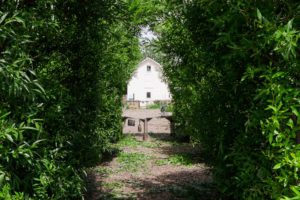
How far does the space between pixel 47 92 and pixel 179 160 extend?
18.5 feet

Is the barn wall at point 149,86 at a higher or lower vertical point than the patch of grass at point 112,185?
higher

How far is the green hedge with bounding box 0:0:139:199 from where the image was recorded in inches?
87.5

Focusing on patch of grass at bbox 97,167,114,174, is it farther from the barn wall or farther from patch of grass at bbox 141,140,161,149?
the barn wall

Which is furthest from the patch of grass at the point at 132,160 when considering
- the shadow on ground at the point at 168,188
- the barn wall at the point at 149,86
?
the barn wall at the point at 149,86

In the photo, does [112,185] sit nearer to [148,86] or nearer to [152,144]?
[152,144]

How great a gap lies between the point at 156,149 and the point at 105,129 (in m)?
2.77

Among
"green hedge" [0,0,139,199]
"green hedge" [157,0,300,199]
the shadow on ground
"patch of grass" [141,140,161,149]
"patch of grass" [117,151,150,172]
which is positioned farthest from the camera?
"patch of grass" [141,140,161,149]

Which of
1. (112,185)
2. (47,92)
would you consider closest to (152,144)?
(112,185)

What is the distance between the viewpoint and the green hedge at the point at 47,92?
2.22 metres

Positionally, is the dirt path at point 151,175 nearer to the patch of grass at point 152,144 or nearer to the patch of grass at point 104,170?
the patch of grass at point 104,170

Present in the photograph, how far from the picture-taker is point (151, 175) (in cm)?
619

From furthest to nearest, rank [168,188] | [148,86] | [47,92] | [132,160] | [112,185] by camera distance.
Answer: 1. [148,86]
2. [132,160]
3. [112,185]
4. [168,188]
5. [47,92]

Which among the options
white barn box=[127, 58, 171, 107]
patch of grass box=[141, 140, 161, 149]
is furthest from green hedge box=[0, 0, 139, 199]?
white barn box=[127, 58, 171, 107]

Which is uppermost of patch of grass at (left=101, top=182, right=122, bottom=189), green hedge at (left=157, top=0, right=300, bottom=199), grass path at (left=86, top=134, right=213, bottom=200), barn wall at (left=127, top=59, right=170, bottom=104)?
barn wall at (left=127, top=59, right=170, bottom=104)
